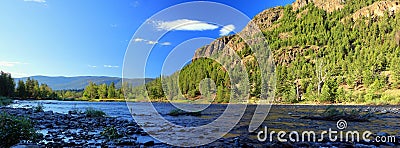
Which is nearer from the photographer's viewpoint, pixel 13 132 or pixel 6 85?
pixel 13 132

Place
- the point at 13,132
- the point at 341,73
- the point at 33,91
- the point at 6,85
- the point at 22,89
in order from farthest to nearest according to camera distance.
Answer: the point at 341,73 → the point at 33,91 → the point at 22,89 → the point at 6,85 → the point at 13,132

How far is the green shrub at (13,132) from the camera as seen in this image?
8777 mm

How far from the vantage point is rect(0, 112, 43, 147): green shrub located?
28.8ft

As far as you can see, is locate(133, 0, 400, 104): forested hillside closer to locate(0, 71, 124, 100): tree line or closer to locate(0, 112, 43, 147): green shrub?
Answer: locate(0, 112, 43, 147): green shrub

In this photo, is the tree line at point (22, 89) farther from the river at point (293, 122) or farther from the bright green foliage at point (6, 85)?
the river at point (293, 122)

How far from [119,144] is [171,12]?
5.44m

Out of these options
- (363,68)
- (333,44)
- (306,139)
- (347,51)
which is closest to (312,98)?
(363,68)

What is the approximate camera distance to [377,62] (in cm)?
11812

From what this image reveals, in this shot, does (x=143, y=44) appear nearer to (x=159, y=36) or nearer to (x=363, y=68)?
(x=159, y=36)

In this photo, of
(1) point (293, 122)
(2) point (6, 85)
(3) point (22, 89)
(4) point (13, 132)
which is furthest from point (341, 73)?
(3) point (22, 89)

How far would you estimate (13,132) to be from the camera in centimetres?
905

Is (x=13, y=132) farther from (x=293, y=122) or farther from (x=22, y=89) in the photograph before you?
(x=22, y=89)

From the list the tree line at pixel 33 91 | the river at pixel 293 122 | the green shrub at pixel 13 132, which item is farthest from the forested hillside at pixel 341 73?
the tree line at pixel 33 91

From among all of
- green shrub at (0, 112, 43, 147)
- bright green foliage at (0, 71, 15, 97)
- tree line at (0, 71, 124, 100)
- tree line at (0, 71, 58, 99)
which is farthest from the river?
tree line at (0, 71, 124, 100)
